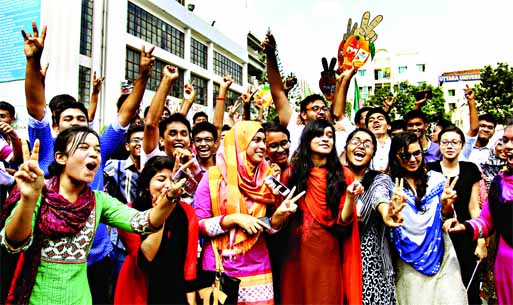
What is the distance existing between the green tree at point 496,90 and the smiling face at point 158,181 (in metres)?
17.5

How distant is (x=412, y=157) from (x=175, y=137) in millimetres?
1947

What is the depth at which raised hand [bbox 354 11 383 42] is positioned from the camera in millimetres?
7621

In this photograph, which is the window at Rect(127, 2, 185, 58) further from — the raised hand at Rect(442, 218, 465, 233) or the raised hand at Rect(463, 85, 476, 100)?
the raised hand at Rect(442, 218, 465, 233)

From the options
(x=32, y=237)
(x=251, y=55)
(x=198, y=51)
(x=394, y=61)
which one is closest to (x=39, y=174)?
(x=32, y=237)

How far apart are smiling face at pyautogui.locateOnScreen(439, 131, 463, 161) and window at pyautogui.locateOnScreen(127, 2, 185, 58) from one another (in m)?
20.9

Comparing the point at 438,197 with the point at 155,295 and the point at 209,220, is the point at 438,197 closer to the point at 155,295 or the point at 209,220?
the point at 209,220

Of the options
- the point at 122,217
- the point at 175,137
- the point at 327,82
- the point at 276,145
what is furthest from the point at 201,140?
the point at 327,82

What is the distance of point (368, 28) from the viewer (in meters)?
7.70

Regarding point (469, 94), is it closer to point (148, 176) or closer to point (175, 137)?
point (175, 137)

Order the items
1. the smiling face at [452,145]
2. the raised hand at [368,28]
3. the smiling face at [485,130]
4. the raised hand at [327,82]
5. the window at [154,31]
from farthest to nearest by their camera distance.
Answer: the window at [154,31], the raised hand at [368,28], the raised hand at [327,82], the smiling face at [485,130], the smiling face at [452,145]

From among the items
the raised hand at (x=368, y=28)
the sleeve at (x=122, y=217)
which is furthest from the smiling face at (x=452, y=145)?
the raised hand at (x=368, y=28)

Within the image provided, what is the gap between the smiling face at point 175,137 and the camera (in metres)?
3.65

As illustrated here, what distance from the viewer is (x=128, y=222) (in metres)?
2.39

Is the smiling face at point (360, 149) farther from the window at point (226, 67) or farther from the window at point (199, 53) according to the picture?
the window at point (226, 67)
